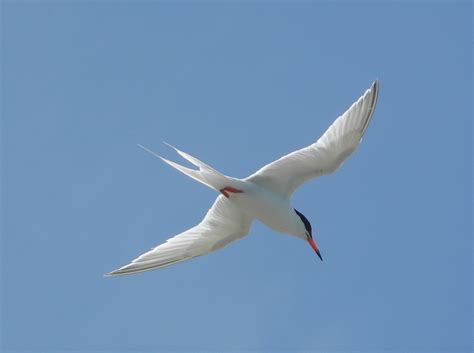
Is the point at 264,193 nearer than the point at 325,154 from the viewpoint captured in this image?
No

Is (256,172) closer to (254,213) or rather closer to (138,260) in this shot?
(254,213)

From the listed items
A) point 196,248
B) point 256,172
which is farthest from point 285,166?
point 196,248

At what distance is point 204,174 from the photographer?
9.86 metres

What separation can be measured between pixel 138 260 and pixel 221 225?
3.34 feet

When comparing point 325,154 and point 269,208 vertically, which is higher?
point 325,154

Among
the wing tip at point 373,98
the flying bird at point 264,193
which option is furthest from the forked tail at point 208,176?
the wing tip at point 373,98

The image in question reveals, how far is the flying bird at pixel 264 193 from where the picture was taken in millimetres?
9742

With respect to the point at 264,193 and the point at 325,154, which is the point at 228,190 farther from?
the point at 325,154

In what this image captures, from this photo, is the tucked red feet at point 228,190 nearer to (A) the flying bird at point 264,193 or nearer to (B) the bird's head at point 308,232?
(A) the flying bird at point 264,193

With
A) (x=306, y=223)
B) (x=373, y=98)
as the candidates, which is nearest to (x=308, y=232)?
(x=306, y=223)

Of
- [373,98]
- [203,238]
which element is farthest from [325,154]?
[203,238]

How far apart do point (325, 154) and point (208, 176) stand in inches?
48.6

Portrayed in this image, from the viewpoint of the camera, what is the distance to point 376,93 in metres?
9.67

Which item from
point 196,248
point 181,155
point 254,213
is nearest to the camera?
point 181,155
